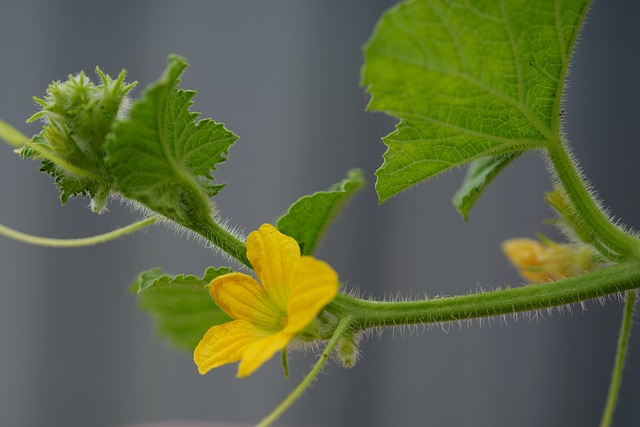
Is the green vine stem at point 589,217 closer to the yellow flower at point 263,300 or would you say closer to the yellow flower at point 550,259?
the yellow flower at point 550,259

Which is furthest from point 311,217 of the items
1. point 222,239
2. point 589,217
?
point 589,217

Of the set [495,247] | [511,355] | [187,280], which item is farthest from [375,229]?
[187,280]

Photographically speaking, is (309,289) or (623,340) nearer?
(309,289)

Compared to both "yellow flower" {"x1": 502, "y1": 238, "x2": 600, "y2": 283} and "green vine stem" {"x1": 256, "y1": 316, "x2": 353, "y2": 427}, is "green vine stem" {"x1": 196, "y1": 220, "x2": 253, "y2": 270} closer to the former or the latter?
"green vine stem" {"x1": 256, "y1": 316, "x2": 353, "y2": 427}

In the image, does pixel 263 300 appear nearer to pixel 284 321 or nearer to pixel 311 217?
pixel 284 321

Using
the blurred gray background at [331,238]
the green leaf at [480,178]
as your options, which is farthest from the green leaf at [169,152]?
the blurred gray background at [331,238]

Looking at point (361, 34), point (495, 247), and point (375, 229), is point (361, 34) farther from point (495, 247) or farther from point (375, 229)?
point (495, 247)
